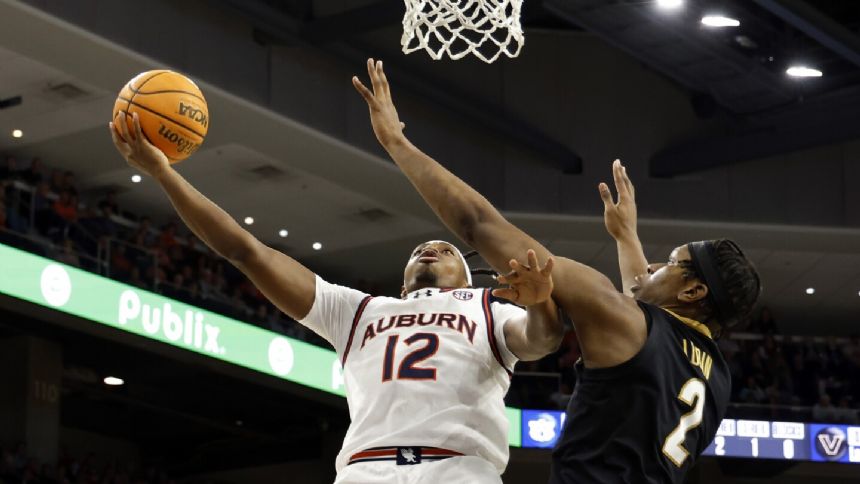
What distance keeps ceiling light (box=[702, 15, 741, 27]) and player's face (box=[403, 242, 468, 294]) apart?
1434cm

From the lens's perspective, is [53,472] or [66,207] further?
[66,207]

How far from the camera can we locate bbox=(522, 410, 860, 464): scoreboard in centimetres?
2239

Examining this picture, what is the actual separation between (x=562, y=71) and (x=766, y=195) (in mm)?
3853

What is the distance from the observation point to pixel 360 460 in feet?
16.2

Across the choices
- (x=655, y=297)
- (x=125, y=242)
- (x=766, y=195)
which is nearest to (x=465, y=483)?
(x=655, y=297)

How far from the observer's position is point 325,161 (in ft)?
70.4

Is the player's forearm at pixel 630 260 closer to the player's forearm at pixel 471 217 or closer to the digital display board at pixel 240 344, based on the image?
the player's forearm at pixel 471 217

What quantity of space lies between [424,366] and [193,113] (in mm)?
1245

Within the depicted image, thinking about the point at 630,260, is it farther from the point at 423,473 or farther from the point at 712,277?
the point at 423,473

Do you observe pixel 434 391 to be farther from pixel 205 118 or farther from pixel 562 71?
pixel 562 71

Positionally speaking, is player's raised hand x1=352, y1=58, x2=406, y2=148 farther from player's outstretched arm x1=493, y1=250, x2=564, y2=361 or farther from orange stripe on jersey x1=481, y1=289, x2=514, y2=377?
orange stripe on jersey x1=481, y1=289, x2=514, y2=377

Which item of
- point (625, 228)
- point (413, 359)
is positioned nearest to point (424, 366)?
point (413, 359)

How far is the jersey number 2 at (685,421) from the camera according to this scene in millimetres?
4203

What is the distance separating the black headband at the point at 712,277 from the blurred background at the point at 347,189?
12887 millimetres
